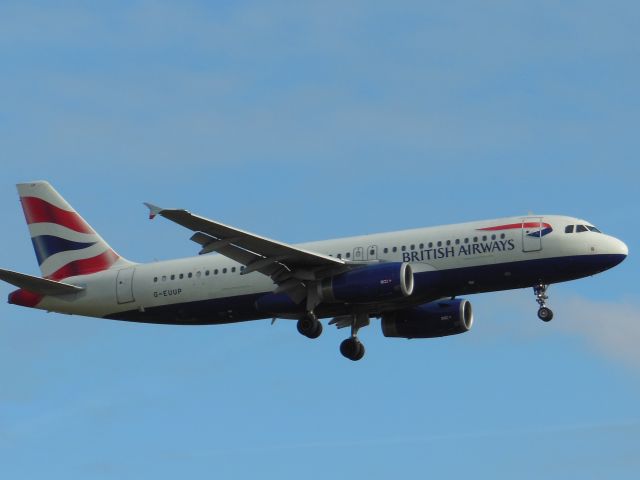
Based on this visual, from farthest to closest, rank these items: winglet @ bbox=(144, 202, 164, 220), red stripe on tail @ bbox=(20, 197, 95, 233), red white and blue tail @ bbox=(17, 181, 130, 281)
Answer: red stripe on tail @ bbox=(20, 197, 95, 233), red white and blue tail @ bbox=(17, 181, 130, 281), winglet @ bbox=(144, 202, 164, 220)

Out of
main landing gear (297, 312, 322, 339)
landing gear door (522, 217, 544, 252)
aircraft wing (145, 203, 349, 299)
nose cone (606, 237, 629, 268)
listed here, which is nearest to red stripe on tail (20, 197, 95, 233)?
aircraft wing (145, 203, 349, 299)

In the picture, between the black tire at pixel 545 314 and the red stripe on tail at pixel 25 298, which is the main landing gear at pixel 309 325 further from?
the red stripe on tail at pixel 25 298

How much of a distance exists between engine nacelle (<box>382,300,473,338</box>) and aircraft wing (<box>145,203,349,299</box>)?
6147 mm

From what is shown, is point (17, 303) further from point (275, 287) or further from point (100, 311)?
point (275, 287)

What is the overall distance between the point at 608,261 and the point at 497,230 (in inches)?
168

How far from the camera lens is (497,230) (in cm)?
5319

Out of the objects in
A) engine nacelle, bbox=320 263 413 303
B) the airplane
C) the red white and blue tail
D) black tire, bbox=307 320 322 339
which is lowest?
black tire, bbox=307 320 322 339

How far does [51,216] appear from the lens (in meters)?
62.6

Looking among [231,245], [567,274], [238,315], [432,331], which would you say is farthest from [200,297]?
[567,274]

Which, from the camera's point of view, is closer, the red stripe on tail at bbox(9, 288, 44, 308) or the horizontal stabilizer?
the horizontal stabilizer

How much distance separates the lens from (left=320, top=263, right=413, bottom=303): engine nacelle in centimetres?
5191

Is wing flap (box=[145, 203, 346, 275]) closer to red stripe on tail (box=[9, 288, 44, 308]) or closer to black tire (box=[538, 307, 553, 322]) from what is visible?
black tire (box=[538, 307, 553, 322])

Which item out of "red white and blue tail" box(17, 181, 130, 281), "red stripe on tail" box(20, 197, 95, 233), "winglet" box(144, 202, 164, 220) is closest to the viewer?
"winglet" box(144, 202, 164, 220)

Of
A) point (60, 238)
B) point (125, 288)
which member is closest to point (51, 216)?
point (60, 238)
